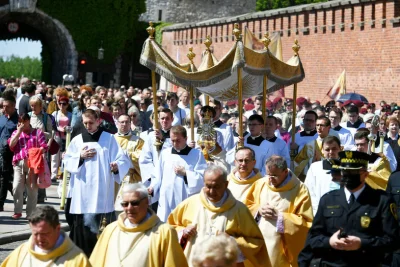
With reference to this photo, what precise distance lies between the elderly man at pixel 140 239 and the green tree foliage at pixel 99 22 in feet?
139

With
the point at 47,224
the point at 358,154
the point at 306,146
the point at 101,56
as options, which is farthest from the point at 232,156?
the point at 101,56

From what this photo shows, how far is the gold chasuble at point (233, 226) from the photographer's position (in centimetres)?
830

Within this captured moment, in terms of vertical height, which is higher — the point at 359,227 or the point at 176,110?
the point at 176,110

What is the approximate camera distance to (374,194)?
24.2 feet

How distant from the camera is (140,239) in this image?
743 centimetres

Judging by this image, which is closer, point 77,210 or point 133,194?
point 133,194

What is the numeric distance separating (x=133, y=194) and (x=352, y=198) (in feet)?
4.92

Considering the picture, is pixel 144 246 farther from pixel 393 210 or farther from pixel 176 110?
pixel 176 110

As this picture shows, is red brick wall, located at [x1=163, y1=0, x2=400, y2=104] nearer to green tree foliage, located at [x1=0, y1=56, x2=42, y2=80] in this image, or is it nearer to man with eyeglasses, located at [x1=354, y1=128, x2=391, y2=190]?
man with eyeglasses, located at [x1=354, y1=128, x2=391, y2=190]

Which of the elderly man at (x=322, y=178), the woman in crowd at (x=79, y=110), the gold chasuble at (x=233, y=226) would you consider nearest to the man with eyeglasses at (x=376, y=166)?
the elderly man at (x=322, y=178)

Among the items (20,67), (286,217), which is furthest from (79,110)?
(20,67)

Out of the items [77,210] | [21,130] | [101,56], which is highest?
[101,56]

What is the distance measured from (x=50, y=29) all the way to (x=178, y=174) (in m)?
40.2

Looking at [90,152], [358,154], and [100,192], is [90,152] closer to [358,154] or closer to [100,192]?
[100,192]
